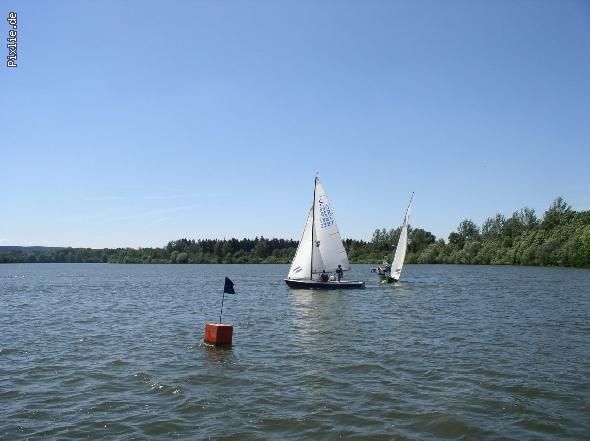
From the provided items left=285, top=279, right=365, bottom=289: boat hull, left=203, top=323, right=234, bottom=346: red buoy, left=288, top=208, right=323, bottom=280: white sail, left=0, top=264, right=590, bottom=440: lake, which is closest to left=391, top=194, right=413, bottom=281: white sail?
left=285, top=279, right=365, bottom=289: boat hull

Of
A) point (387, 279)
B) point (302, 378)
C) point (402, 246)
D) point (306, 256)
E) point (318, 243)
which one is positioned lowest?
point (302, 378)

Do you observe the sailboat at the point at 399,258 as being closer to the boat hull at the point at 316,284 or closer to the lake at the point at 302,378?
the boat hull at the point at 316,284

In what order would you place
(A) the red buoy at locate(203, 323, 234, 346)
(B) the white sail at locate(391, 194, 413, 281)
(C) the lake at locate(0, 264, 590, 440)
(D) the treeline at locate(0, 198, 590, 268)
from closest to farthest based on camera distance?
(C) the lake at locate(0, 264, 590, 440)
(A) the red buoy at locate(203, 323, 234, 346)
(B) the white sail at locate(391, 194, 413, 281)
(D) the treeline at locate(0, 198, 590, 268)

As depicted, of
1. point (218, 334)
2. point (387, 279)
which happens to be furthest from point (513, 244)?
point (218, 334)

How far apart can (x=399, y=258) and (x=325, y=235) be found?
1239 centimetres

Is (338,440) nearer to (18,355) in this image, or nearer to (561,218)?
(18,355)

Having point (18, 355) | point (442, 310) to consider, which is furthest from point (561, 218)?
point (18, 355)

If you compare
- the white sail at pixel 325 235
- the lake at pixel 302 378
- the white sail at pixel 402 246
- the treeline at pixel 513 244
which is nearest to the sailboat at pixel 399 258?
the white sail at pixel 402 246

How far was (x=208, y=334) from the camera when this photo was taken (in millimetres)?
22172

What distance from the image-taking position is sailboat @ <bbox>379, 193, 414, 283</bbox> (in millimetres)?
58344

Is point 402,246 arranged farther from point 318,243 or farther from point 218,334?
point 218,334

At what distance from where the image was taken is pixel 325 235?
5159 cm

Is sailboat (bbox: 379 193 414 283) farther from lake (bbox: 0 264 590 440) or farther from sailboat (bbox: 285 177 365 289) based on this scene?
lake (bbox: 0 264 590 440)

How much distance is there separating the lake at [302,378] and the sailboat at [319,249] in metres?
18.7
